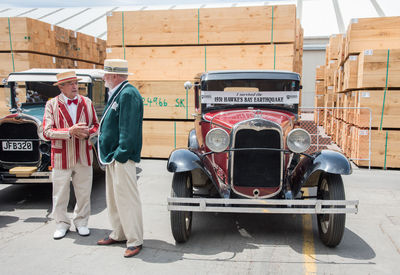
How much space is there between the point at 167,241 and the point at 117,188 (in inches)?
35.6

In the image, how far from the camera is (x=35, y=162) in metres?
4.93

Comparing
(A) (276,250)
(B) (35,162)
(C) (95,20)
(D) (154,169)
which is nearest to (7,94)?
(B) (35,162)

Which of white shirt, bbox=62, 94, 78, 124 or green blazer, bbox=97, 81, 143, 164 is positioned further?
white shirt, bbox=62, 94, 78, 124

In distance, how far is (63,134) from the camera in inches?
149

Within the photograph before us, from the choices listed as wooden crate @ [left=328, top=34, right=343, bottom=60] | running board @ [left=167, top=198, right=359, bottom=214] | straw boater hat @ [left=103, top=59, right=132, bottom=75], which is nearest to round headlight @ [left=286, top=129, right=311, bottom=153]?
running board @ [left=167, top=198, right=359, bottom=214]

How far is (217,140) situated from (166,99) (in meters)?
4.39

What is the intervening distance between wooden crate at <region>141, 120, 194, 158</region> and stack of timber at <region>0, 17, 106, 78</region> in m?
3.47

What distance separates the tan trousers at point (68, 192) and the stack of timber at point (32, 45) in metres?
5.78

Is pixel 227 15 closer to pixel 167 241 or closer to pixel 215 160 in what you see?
pixel 215 160

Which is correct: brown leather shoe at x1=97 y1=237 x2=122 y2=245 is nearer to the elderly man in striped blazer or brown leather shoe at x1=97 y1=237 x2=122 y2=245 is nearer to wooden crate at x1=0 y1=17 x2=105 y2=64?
the elderly man in striped blazer

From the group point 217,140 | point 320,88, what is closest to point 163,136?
point 217,140

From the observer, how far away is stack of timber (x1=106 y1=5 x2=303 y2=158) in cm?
779

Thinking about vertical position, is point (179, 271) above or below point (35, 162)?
below

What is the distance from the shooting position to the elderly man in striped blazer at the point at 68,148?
3865mm
